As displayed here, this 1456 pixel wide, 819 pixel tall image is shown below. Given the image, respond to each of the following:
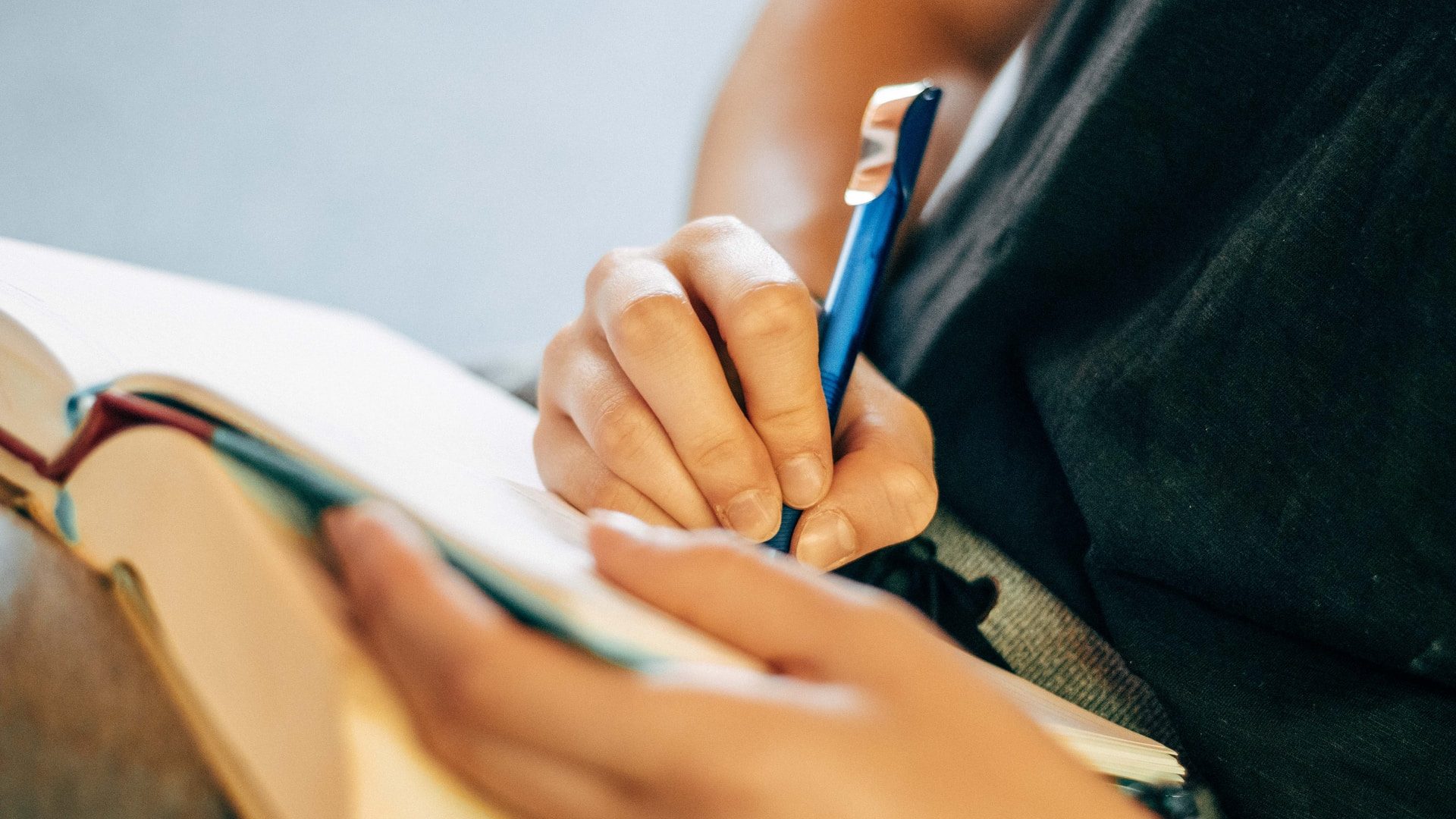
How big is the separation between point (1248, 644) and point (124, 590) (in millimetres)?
423

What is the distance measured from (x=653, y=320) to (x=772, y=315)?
1.9 inches

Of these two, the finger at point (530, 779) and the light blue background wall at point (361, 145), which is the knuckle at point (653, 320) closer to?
the finger at point (530, 779)

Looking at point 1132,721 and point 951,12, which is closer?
point 1132,721

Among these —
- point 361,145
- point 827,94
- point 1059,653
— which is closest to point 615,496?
point 1059,653

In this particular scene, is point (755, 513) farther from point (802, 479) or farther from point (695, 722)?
point (695, 722)

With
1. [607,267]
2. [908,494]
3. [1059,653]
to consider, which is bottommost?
[1059,653]

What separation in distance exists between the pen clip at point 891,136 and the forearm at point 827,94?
0.56 feet

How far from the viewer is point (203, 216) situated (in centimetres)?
125

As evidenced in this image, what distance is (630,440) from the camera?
359 mm

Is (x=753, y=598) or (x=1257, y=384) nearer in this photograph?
(x=753, y=598)

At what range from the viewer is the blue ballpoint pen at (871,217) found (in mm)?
378

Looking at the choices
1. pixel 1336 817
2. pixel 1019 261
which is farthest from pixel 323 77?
pixel 1336 817

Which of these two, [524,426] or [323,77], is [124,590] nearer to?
[524,426]

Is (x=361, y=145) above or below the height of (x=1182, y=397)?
above
